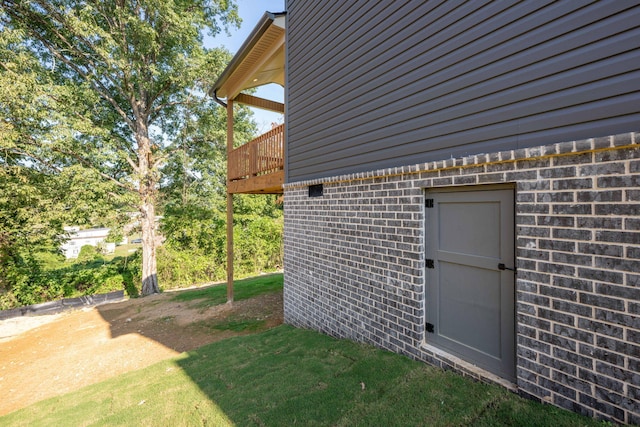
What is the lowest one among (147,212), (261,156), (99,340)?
(99,340)

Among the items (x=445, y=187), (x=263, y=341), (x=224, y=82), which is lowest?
(x=263, y=341)

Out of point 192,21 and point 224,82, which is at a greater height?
point 192,21

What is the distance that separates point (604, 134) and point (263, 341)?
4664 millimetres

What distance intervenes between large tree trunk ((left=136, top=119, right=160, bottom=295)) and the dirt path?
6.68 feet

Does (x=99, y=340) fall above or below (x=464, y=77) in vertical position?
Answer: below

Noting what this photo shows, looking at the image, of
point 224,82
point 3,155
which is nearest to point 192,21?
point 224,82

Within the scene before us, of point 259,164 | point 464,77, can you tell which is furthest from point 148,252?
point 464,77

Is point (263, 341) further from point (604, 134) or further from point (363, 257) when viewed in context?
point (604, 134)

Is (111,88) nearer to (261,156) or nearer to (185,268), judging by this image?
(185,268)

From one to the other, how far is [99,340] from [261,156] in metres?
5.47

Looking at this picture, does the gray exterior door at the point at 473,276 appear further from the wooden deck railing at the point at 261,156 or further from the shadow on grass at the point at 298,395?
the wooden deck railing at the point at 261,156

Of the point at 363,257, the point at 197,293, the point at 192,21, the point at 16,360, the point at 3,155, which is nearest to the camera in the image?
the point at 363,257

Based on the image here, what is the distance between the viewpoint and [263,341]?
15.2ft

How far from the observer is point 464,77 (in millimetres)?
2568
